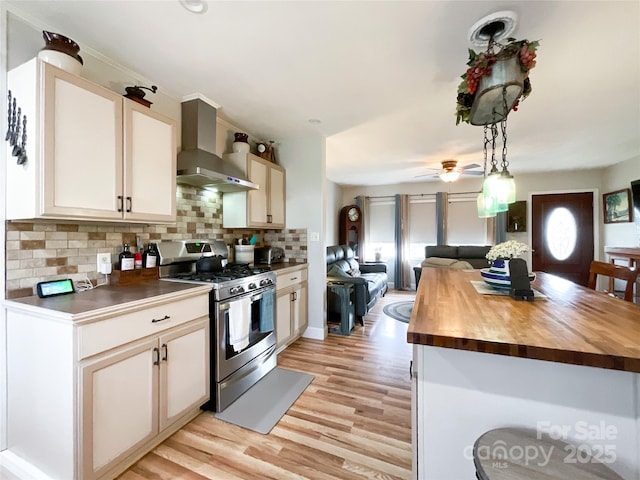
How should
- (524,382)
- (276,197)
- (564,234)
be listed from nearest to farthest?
(524,382)
(276,197)
(564,234)

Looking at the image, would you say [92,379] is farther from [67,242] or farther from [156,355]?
[67,242]

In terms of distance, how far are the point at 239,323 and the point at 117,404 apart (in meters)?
0.83

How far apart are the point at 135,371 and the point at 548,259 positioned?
269 inches

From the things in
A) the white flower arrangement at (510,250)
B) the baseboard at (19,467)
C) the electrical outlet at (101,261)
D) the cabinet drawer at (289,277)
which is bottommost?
the baseboard at (19,467)

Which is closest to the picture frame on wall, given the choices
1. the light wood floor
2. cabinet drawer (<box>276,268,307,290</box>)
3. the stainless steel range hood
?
the light wood floor

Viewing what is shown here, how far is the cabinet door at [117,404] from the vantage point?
125cm

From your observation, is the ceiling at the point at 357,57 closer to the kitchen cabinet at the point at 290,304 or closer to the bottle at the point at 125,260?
the bottle at the point at 125,260

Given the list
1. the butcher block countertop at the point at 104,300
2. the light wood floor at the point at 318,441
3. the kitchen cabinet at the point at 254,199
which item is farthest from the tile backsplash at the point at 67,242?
the light wood floor at the point at 318,441

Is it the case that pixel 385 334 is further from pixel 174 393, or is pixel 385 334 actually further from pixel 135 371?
pixel 135 371

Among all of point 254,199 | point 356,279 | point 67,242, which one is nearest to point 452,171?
point 356,279

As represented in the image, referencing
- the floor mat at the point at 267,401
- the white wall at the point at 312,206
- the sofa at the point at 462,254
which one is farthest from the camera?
the sofa at the point at 462,254

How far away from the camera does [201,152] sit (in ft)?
7.65

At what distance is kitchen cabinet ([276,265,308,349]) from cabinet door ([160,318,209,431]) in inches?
37.2

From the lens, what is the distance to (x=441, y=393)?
3.46 feet
